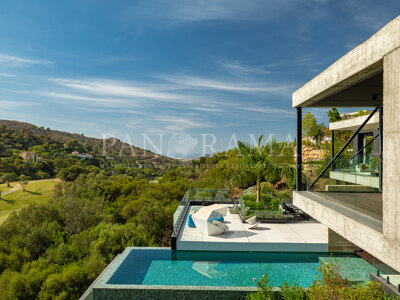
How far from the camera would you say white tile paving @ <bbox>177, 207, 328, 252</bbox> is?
36.8ft

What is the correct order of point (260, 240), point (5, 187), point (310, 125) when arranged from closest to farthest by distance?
point (260, 240), point (310, 125), point (5, 187)

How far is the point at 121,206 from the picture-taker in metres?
26.2

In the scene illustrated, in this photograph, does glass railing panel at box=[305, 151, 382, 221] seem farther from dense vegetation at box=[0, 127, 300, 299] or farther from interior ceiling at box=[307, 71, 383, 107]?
dense vegetation at box=[0, 127, 300, 299]

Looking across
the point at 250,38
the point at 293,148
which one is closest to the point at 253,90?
the point at 250,38

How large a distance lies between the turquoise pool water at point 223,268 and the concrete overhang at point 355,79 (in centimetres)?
568

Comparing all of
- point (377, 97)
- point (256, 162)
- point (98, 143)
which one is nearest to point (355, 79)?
point (377, 97)

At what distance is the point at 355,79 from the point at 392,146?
2063mm

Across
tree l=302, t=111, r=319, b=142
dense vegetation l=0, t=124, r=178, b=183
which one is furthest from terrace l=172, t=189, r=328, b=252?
dense vegetation l=0, t=124, r=178, b=183

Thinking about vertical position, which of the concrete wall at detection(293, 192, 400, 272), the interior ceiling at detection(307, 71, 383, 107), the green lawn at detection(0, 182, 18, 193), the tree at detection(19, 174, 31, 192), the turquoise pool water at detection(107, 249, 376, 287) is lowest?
the green lawn at detection(0, 182, 18, 193)

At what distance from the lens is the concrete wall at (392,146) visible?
3705mm

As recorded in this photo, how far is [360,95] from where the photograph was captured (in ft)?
22.7

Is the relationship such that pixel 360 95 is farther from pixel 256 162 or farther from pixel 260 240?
pixel 256 162

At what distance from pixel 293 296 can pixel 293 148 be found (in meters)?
24.3

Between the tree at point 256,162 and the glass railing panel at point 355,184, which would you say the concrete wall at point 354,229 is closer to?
the glass railing panel at point 355,184
